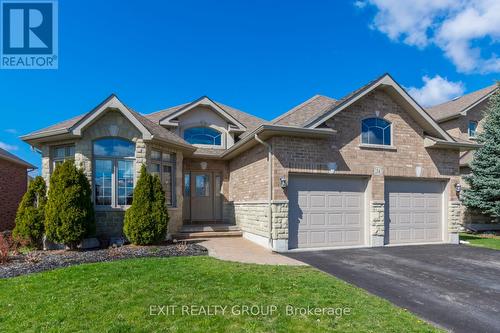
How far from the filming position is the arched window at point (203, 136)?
14.9 m

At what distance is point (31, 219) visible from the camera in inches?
379

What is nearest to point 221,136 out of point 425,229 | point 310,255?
point 310,255

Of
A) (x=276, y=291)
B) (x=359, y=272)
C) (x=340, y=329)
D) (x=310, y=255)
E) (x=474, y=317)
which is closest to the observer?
(x=340, y=329)

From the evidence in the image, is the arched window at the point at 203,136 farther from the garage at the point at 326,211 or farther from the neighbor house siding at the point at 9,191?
the neighbor house siding at the point at 9,191

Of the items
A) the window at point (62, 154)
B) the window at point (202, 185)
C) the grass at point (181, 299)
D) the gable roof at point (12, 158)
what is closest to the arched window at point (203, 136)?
the window at point (202, 185)

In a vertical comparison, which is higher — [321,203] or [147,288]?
[321,203]

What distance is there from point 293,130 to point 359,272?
435 centimetres

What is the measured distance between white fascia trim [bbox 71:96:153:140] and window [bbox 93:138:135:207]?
2.22 feet

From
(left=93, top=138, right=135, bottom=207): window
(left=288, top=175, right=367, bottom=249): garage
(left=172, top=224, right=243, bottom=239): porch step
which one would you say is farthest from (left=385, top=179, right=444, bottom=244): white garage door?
(left=93, top=138, right=135, bottom=207): window

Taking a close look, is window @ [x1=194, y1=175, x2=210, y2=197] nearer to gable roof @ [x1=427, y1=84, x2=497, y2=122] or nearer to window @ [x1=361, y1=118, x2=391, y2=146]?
window @ [x1=361, y1=118, x2=391, y2=146]

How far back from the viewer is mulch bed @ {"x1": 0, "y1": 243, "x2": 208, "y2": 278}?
23.5 ft

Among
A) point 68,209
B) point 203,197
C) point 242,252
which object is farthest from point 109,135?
point 242,252

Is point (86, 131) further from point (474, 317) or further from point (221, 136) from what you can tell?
point (474, 317)

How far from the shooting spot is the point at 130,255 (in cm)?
827
